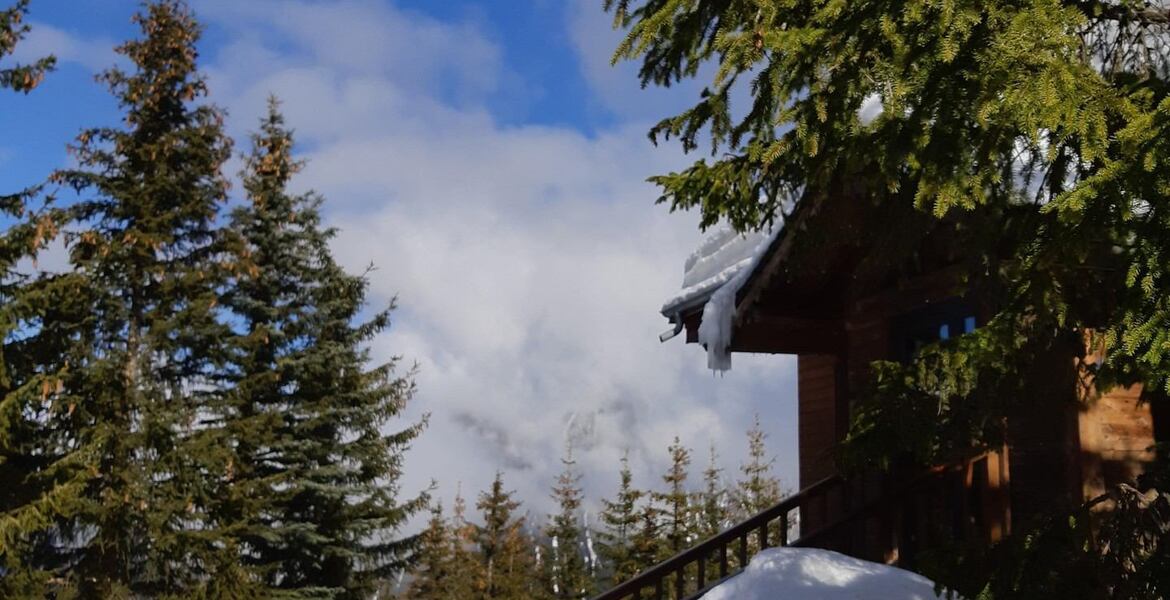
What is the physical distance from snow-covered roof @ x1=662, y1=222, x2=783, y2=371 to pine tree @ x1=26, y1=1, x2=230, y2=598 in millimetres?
10863

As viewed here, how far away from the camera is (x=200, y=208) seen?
22000 mm

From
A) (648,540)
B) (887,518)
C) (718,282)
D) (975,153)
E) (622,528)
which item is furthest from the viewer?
(622,528)

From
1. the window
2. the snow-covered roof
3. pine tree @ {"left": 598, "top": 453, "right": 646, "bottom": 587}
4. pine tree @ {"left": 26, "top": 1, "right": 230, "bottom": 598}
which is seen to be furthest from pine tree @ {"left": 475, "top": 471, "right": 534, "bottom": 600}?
the window

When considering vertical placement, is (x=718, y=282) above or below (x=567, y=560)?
above

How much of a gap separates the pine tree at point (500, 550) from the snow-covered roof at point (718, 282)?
24.0m

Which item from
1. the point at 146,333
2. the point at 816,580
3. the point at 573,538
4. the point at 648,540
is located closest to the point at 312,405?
the point at 146,333

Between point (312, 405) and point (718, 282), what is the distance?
1671 cm

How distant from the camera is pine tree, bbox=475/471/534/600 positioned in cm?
3684

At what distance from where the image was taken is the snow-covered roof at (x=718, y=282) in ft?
34.4

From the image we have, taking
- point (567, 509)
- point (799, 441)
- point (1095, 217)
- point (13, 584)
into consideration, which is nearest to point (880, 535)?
point (799, 441)

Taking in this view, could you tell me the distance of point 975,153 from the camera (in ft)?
16.9

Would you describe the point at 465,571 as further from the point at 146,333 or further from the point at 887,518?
the point at 887,518

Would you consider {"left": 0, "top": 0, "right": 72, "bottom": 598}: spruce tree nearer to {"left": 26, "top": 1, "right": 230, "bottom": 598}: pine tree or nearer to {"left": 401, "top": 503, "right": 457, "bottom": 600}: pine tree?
{"left": 26, "top": 1, "right": 230, "bottom": 598}: pine tree

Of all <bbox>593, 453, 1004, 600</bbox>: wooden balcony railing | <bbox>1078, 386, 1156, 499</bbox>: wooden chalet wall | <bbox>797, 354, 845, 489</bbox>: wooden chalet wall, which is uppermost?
<bbox>797, 354, 845, 489</bbox>: wooden chalet wall
